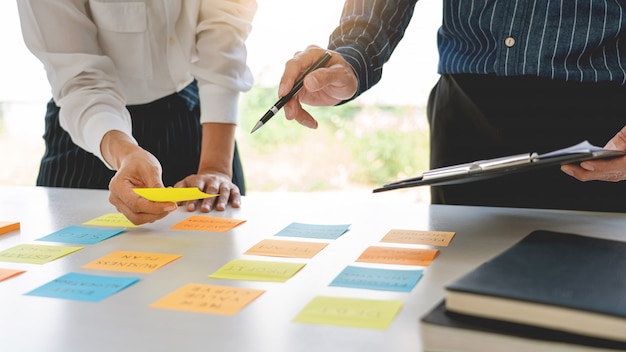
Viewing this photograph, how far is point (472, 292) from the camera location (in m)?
0.62

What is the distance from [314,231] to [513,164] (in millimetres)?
332

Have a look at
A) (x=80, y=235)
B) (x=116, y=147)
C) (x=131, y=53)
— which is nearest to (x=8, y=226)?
(x=80, y=235)

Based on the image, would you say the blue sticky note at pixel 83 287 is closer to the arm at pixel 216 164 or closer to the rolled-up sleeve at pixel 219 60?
the arm at pixel 216 164

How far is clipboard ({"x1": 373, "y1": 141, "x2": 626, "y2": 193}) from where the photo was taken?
86 centimetres

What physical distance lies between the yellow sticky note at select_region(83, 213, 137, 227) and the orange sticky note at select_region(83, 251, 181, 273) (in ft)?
0.64

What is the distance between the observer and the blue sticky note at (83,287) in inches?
32.2

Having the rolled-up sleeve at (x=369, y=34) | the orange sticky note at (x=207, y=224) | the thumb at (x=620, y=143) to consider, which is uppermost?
the rolled-up sleeve at (x=369, y=34)

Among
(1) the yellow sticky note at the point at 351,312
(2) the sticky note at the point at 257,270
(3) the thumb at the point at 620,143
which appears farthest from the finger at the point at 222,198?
(3) the thumb at the point at 620,143

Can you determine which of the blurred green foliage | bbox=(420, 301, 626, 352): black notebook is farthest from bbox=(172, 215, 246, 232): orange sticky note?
the blurred green foliage

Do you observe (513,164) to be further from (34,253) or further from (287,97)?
(34,253)

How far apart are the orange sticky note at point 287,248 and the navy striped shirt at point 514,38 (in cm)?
39

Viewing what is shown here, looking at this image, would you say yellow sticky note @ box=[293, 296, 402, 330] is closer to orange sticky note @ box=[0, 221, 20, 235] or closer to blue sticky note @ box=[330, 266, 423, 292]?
blue sticky note @ box=[330, 266, 423, 292]

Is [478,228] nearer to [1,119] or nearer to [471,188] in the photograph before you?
[471,188]

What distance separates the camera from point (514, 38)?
4.09ft
